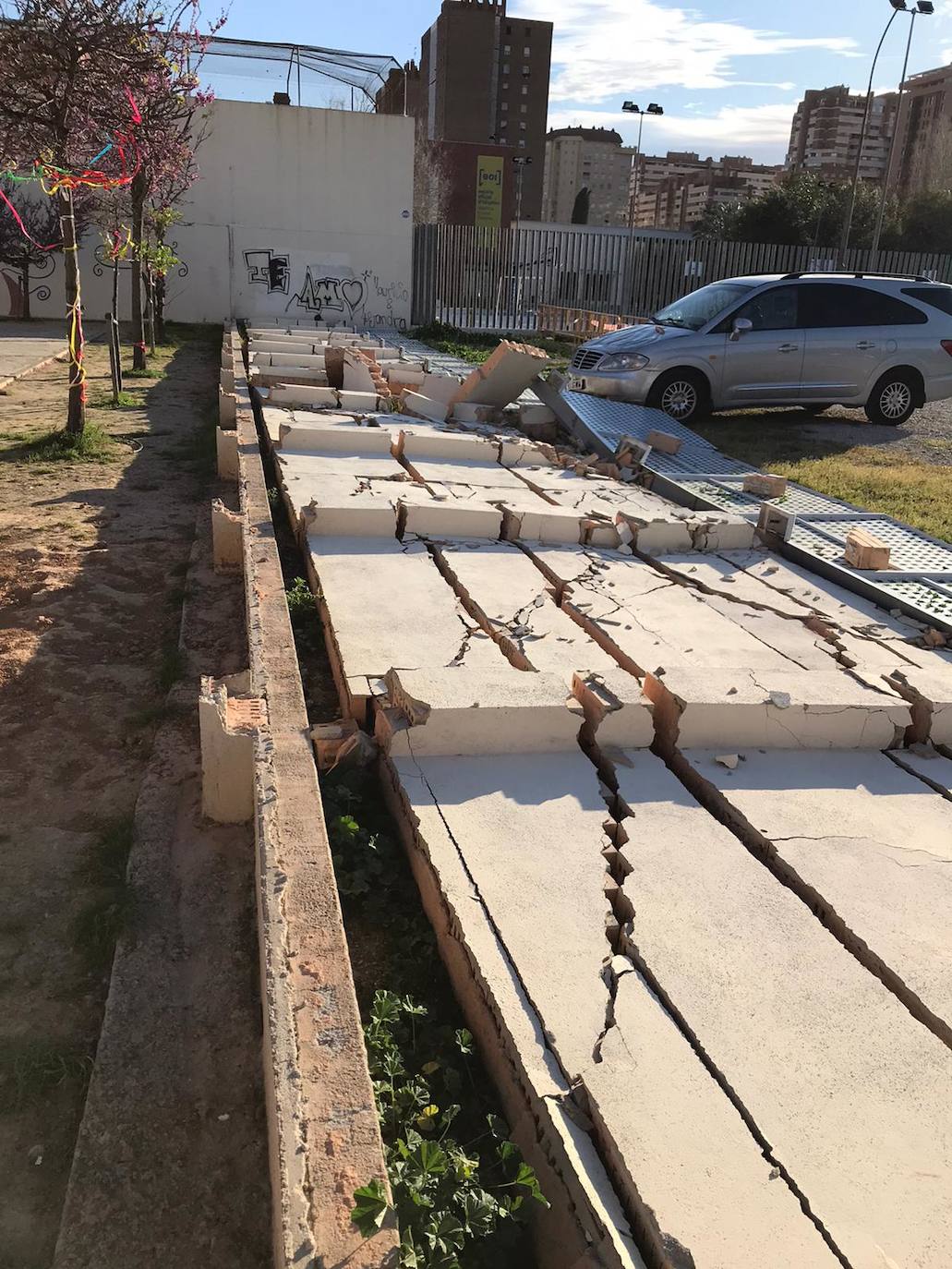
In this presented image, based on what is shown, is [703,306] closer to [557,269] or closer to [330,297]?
[330,297]

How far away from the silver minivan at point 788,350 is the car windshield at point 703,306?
0.02m

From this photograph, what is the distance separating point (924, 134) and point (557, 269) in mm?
74325

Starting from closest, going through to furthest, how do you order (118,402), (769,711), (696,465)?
(769,711) < (696,465) < (118,402)

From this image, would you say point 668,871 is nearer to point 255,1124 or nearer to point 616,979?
point 616,979

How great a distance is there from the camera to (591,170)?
12688 centimetres

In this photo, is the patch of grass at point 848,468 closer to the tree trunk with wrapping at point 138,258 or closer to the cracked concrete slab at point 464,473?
the cracked concrete slab at point 464,473

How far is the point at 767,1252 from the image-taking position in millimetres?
1682

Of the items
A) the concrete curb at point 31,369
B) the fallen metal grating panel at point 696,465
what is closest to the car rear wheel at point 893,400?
the fallen metal grating panel at point 696,465

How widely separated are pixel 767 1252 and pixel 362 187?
82.7ft

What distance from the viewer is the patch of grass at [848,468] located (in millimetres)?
7660

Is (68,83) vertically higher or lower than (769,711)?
higher

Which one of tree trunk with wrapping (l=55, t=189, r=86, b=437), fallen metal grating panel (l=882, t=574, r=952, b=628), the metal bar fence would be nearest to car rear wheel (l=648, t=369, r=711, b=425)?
fallen metal grating panel (l=882, t=574, r=952, b=628)

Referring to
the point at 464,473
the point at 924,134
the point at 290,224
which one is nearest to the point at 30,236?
the point at 290,224

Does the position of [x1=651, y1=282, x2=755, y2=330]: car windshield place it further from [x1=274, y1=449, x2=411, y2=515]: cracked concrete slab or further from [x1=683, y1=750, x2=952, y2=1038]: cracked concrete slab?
[x1=683, y1=750, x2=952, y2=1038]: cracked concrete slab
